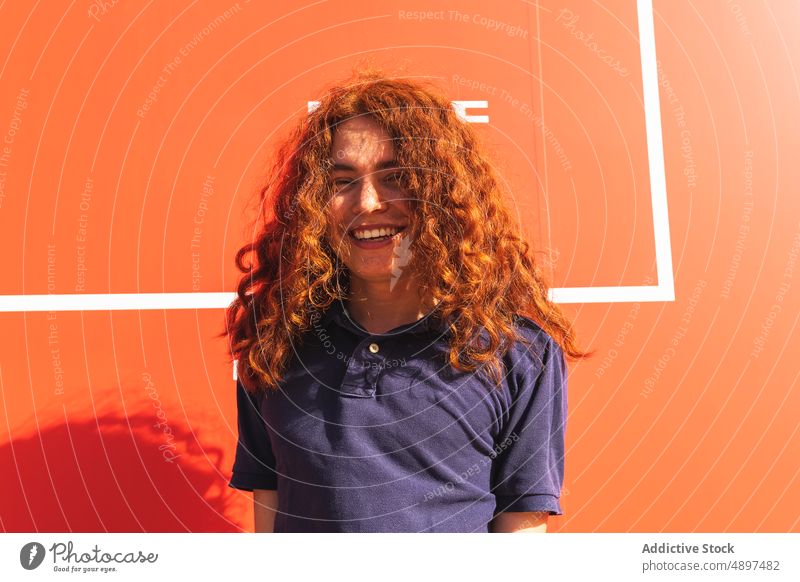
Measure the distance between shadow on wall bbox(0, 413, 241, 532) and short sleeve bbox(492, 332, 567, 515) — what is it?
58cm

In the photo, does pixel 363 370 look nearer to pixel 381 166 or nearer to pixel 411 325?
pixel 411 325

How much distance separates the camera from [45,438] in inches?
45.5

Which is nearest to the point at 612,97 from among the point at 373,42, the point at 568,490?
the point at 373,42

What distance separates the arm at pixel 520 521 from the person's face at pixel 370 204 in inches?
12.9

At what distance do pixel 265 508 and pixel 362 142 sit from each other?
1.66 feet

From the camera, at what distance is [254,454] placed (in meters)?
0.90

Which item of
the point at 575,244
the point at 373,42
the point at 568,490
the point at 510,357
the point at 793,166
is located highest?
the point at 373,42

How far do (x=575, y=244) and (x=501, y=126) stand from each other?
24 cm

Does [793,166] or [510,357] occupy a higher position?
[793,166]

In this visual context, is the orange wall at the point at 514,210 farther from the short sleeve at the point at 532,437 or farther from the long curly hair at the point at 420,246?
the short sleeve at the point at 532,437

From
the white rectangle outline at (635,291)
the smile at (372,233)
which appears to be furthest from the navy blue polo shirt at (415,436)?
the white rectangle outline at (635,291)

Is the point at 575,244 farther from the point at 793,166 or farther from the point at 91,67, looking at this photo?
the point at 91,67

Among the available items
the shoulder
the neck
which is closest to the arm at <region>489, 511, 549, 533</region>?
the shoulder
